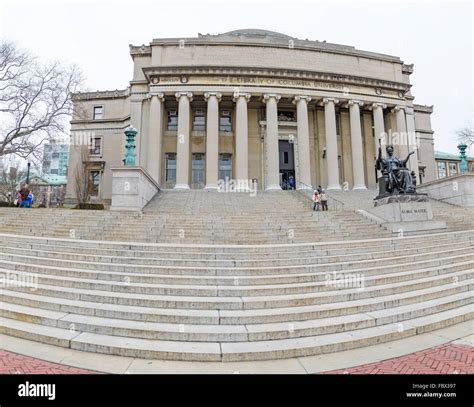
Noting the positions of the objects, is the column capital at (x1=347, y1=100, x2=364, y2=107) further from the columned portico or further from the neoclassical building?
the columned portico

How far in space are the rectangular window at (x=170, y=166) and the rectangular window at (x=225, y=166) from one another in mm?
5070

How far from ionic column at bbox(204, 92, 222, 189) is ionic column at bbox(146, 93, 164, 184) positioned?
16.4 ft

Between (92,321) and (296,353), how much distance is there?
3.64 m

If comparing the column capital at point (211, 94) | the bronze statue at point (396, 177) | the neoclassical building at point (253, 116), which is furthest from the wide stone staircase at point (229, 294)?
the column capital at point (211, 94)

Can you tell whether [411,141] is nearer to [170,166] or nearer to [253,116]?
[253,116]

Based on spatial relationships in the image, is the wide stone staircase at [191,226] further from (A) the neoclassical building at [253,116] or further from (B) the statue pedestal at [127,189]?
(A) the neoclassical building at [253,116]

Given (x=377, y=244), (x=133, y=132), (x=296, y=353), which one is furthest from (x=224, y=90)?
(x=296, y=353)

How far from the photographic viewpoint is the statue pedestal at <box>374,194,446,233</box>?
12.8 metres

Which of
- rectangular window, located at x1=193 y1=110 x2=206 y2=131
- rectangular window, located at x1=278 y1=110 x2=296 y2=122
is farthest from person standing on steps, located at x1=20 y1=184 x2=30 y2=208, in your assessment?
rectangular window, located at x1=278 y1=110 x2=296 y2=122

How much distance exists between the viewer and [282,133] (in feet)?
106

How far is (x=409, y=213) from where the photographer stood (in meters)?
13.4

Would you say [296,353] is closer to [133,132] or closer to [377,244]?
[377,244]

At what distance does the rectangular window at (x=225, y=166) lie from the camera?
101 feet
